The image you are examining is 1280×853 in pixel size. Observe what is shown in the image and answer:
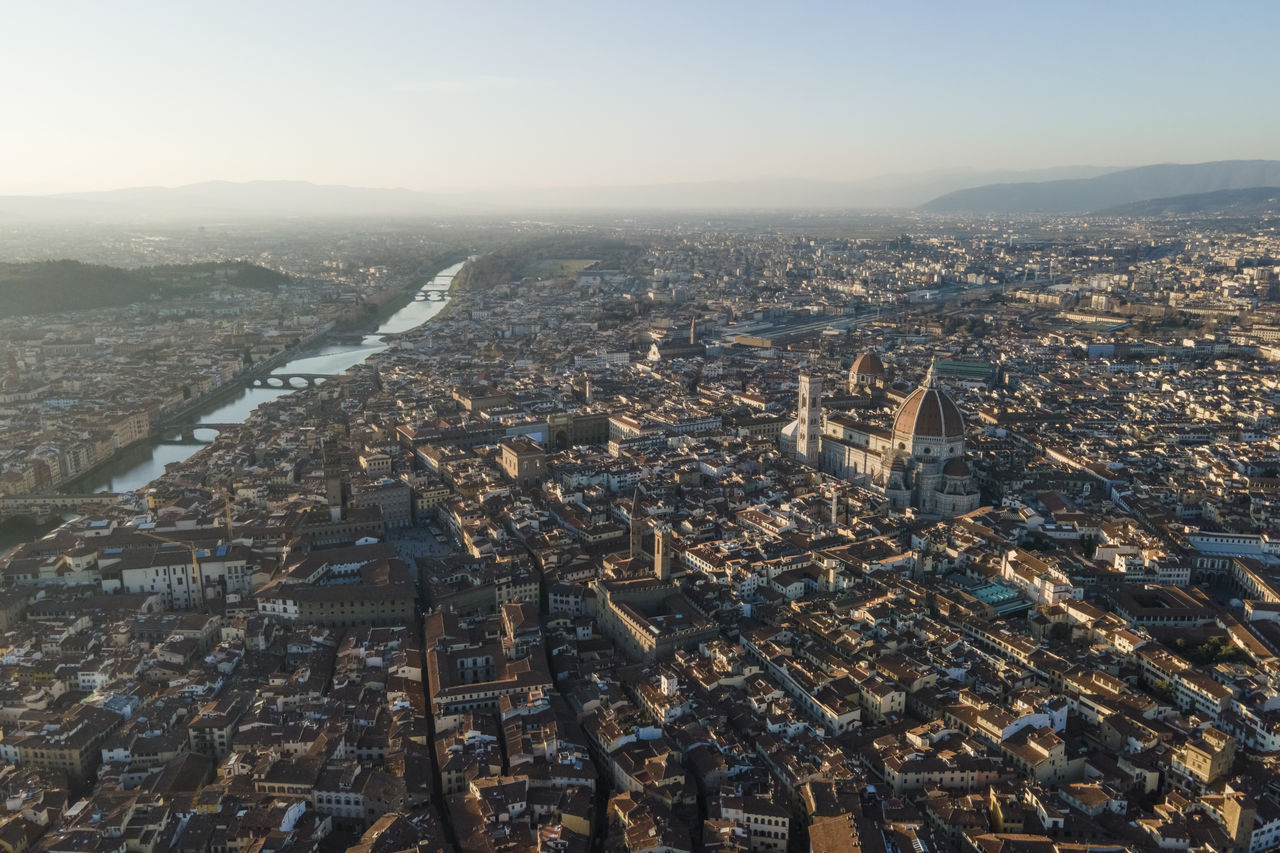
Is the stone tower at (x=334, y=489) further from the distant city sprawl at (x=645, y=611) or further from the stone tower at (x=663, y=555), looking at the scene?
the stone tower at (x=663, y=555)

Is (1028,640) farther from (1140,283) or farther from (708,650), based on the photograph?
(1140,283)

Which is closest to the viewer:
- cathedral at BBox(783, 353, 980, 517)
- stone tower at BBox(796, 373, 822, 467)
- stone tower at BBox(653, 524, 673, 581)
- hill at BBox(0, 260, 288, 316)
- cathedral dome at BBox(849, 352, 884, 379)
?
stone tower at BBox(653, 524, 673, 581)

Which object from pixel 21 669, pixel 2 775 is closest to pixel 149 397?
pixel 21 669

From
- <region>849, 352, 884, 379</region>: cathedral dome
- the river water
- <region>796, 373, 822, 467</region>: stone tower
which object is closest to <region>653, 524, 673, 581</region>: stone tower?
<region>796, 373, 822, 467</region>: stone tower

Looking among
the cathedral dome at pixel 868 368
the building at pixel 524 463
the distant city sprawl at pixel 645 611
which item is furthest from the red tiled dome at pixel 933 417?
the cathedral dome at pixel 868 368

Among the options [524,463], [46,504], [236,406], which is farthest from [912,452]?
[236,406]

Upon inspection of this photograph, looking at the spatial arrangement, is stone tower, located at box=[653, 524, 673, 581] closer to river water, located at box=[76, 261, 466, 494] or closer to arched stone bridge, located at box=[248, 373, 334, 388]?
river water, located at box=[76, 261, 466, 494]
